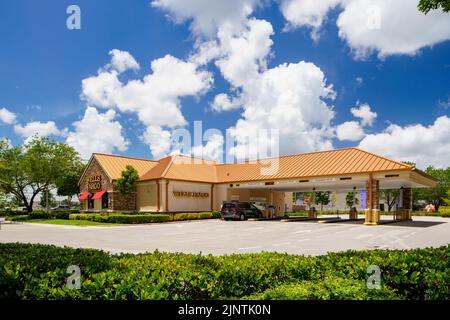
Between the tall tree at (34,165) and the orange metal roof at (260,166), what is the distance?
8.41m

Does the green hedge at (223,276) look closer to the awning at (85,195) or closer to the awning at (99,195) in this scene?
the awning at (99,195)

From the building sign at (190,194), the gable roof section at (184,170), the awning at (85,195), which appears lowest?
the awning at (85,195)

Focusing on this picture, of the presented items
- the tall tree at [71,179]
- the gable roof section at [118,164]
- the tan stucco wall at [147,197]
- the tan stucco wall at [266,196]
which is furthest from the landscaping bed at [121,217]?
the tall tree at [71,179]

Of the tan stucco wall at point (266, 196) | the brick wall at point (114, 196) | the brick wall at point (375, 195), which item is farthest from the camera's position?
the tan stucco wall at point (266, 196)

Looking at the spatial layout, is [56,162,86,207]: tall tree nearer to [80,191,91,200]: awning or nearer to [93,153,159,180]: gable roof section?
[80,191,91,200]: awning

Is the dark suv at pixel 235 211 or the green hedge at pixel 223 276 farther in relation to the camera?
the dark suv at pixel 235 211

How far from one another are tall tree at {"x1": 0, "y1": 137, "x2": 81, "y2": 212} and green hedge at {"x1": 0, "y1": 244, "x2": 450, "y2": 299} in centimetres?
3877

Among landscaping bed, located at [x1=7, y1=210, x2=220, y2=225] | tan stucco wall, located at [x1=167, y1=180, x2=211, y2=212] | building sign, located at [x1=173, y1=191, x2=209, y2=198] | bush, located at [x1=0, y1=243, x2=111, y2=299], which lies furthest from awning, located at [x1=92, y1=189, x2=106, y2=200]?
bush, located at [x1=0, y1=243, x2=111, y2=299]

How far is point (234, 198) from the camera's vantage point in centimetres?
3741

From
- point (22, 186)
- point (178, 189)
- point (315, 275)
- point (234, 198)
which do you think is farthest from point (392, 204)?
point (315, 275)

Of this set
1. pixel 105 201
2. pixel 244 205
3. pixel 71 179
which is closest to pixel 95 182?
pixel 105 201

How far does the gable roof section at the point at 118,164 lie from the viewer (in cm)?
3616

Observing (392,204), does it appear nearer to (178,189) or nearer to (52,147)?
(178,189)

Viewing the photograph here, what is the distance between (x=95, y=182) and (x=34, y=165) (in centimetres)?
907
